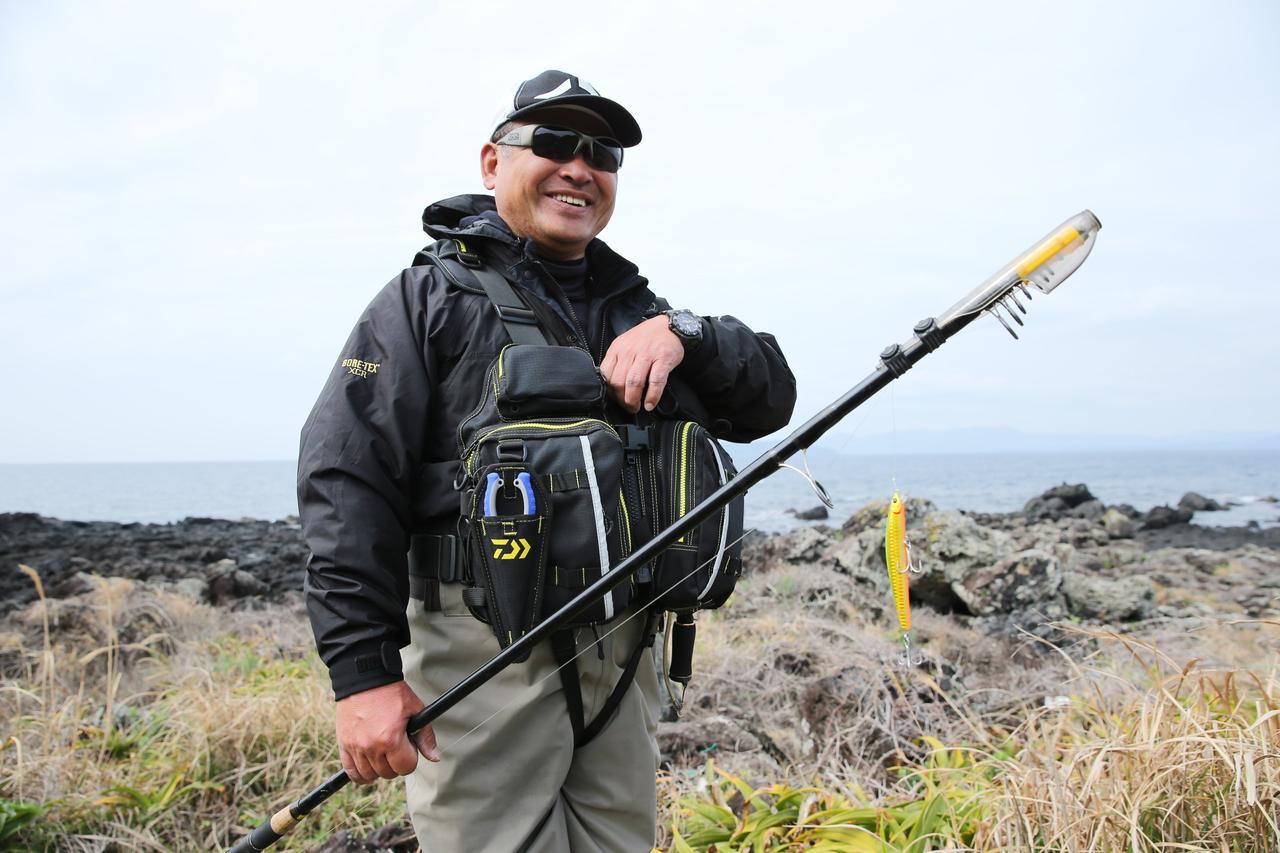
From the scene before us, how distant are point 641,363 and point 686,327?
21cm

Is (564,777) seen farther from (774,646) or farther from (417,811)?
(774,646)

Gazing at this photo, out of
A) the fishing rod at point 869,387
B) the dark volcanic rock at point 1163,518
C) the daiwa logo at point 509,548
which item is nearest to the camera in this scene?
the fishing rod at point 869,387

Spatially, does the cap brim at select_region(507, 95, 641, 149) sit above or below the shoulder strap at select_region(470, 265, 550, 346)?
above

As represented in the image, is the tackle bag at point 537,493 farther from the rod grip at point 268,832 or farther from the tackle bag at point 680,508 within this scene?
the rod grip at point 268,832

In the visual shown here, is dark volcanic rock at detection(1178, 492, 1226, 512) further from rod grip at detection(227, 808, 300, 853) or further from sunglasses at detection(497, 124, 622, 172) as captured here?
rod grip at detection(227, 808, 300, 853)

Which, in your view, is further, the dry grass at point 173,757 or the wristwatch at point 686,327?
the dry grass at point 173,757

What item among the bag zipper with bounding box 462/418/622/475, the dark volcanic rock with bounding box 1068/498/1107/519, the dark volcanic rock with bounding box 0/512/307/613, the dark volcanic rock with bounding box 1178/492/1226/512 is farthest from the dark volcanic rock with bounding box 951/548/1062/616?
the dark volcanic rock with bounding box 1178/492/1226/512

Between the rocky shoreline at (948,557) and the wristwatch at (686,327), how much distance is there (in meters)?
5.14

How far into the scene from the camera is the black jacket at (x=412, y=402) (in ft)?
7.03

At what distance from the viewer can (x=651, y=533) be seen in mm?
2416

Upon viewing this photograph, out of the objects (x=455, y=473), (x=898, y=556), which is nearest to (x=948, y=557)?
(x=898, y=556)

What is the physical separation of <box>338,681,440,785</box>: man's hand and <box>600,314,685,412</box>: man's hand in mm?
969

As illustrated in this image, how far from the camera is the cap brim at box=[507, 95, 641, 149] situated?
254 centimetres

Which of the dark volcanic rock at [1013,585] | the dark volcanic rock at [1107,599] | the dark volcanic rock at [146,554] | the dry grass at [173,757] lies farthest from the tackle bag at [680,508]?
the dark volcanic rock at [146,554]
